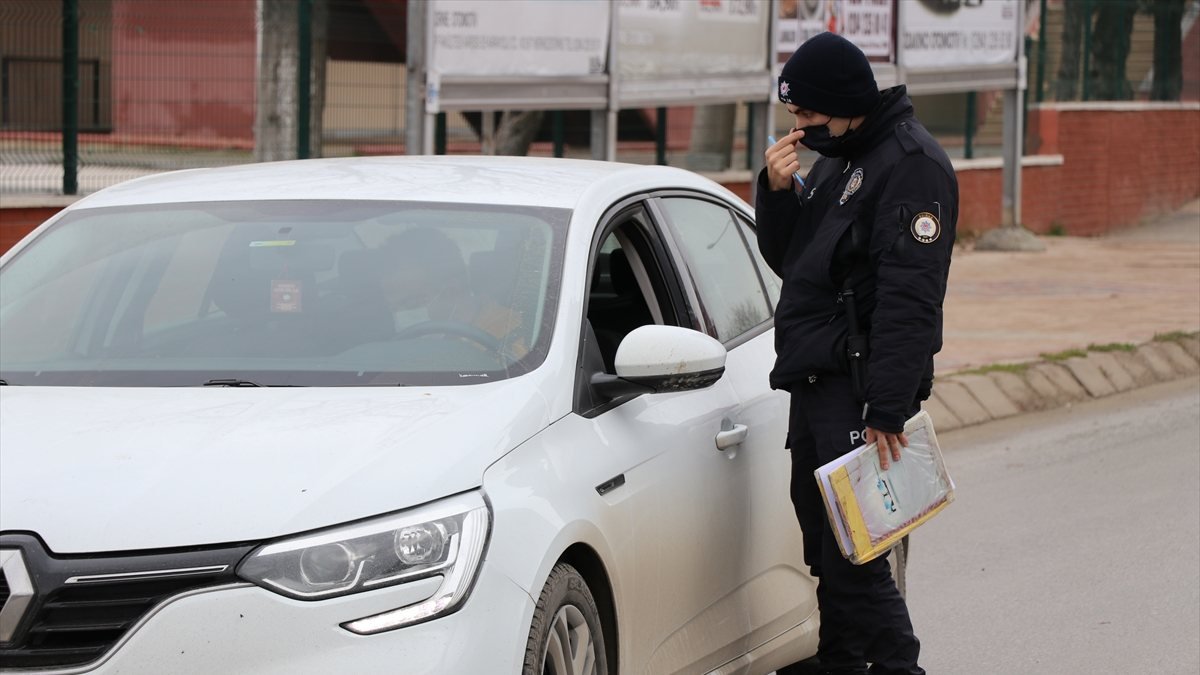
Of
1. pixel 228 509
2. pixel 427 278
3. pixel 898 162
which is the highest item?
pixel 898 162

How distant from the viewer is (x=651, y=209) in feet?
17.2

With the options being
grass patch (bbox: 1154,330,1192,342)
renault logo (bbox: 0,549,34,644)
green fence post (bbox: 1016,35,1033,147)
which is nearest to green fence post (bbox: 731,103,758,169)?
grass patch (bbox: 1154,330,1192,342)

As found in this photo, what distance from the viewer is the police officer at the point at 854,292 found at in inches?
188

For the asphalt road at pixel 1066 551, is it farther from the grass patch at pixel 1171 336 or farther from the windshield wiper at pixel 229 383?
the windshield wiper at pixel 229 383

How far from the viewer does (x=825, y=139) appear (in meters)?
5.05

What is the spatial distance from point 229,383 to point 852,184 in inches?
68.5

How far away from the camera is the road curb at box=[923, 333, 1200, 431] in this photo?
35.7ft

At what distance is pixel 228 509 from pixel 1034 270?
54.4ft

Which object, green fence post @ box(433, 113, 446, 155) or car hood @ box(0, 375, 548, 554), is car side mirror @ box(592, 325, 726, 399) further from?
green fence post @ box(433, 113, 446, 155)

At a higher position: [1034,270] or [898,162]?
[898,162]

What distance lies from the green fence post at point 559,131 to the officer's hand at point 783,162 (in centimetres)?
1234

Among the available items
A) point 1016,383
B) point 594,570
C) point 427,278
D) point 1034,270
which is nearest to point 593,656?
point 594,570

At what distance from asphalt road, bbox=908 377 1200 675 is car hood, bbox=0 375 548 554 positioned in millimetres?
2783

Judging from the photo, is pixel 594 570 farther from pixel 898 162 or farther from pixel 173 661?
pixel 898 162
